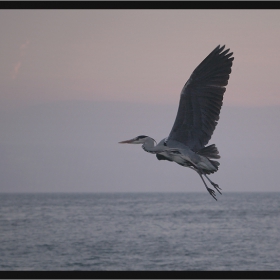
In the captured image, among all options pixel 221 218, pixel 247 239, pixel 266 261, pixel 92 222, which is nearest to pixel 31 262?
pixel 266 261

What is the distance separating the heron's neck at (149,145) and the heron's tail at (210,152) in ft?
2.65

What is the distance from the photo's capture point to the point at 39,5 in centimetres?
791

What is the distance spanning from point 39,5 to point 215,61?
110 inches

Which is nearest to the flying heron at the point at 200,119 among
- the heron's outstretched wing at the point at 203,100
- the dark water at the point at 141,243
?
the heron's outstretched wing at the point at 203,100

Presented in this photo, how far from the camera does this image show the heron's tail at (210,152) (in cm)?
640

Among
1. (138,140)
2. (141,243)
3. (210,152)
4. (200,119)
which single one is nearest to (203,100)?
(200,119)

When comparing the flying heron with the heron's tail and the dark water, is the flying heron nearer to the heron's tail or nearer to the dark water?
the heron's tail

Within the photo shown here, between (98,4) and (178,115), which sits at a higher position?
(98,4)

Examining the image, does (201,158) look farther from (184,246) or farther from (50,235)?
(50,235)

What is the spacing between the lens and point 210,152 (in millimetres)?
6445

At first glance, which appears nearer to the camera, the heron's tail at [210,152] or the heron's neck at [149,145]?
the heron's neck at [149,145]

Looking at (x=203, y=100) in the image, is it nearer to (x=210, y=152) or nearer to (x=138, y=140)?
(x=210, y=152)

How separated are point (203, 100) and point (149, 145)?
1314 millimetres

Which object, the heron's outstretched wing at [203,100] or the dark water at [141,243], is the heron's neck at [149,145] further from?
the dark water at [141,243]
